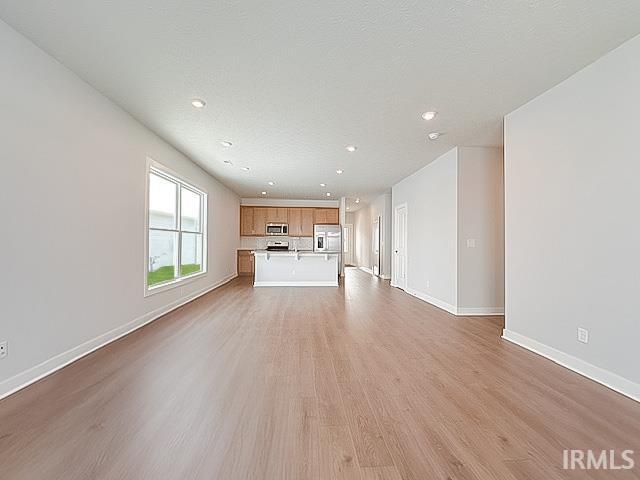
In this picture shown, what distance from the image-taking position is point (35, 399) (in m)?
2.12

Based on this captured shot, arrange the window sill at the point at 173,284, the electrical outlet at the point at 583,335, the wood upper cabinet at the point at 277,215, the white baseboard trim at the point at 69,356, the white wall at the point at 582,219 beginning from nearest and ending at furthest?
the white baseboard trim at the point at 69,356
the white wall at the point at 582,219
the electrical outlet at the point at 583,335
the window sill at the point at 173,284
the wood upper cabinet at the point at 277,215

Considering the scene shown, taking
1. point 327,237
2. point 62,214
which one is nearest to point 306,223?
point 327,237

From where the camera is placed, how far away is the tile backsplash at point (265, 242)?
1082 centimetres

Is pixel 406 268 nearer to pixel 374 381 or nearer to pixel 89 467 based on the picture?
pixel 374 381

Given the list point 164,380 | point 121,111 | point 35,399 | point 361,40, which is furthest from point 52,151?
point 361,40

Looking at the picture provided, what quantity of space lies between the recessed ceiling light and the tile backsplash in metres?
7.62

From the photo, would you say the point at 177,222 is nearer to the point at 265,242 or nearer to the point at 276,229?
the point at 276,229

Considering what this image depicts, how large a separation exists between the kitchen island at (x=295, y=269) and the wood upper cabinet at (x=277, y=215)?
2653 millimetres

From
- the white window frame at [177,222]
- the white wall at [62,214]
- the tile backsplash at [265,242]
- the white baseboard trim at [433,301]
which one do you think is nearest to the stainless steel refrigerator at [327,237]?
the tile backsplash at [265,242]

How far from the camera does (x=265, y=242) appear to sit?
10914 millimetres

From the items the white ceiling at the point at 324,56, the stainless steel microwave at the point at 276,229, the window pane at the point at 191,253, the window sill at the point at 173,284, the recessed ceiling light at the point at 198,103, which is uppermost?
the white ceiling at the point at 324,56

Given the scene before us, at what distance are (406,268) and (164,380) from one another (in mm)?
5819

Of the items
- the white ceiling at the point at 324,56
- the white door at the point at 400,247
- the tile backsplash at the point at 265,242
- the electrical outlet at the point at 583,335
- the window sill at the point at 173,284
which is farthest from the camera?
the tile backsplash at the point at 265,242

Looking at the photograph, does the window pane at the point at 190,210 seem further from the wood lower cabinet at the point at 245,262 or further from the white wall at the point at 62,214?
the wood lower cabinet at the point at 245,262
